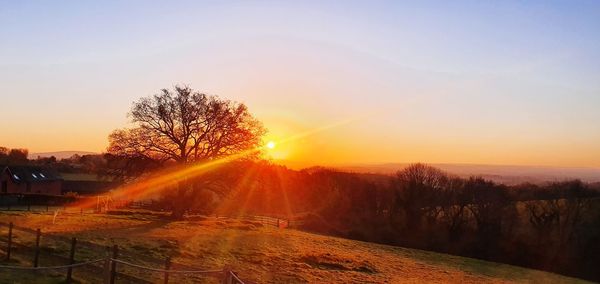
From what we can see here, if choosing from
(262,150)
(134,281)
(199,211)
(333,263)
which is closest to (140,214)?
(199,211)

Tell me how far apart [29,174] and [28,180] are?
1825mm

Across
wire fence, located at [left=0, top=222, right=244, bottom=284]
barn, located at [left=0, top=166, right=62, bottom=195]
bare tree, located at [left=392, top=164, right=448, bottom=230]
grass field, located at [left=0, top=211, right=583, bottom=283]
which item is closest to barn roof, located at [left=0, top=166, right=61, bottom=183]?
barn, located at [left=0, top=166, right=62, bottom=195]

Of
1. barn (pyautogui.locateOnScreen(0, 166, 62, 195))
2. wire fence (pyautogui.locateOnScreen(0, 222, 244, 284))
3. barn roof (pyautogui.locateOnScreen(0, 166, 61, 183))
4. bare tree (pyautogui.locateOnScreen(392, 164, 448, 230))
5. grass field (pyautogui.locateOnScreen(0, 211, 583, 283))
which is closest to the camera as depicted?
wire fence (pyautogui.locateOnScreen(0, 222, 244, 284))

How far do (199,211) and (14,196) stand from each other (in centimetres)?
1998

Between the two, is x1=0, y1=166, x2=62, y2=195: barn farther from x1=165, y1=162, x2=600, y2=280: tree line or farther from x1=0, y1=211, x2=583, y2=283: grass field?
x1=0, y1=211, x2=583, y2=283: grass field

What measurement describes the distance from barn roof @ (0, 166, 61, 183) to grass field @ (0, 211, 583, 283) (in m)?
31.8

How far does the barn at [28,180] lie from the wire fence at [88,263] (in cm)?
4962

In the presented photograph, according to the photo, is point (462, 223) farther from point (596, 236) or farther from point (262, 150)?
point (262, 150)

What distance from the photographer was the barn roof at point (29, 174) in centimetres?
6945

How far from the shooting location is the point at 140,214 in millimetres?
50094

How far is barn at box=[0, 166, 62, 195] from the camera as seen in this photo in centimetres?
6844

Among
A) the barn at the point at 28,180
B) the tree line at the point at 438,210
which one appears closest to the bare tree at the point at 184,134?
the tree line at the point at 438,210

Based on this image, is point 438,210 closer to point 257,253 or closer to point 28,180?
point 257,253

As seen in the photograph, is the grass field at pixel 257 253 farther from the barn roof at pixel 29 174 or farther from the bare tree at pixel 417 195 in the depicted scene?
the barn roof at pixel 29 174
